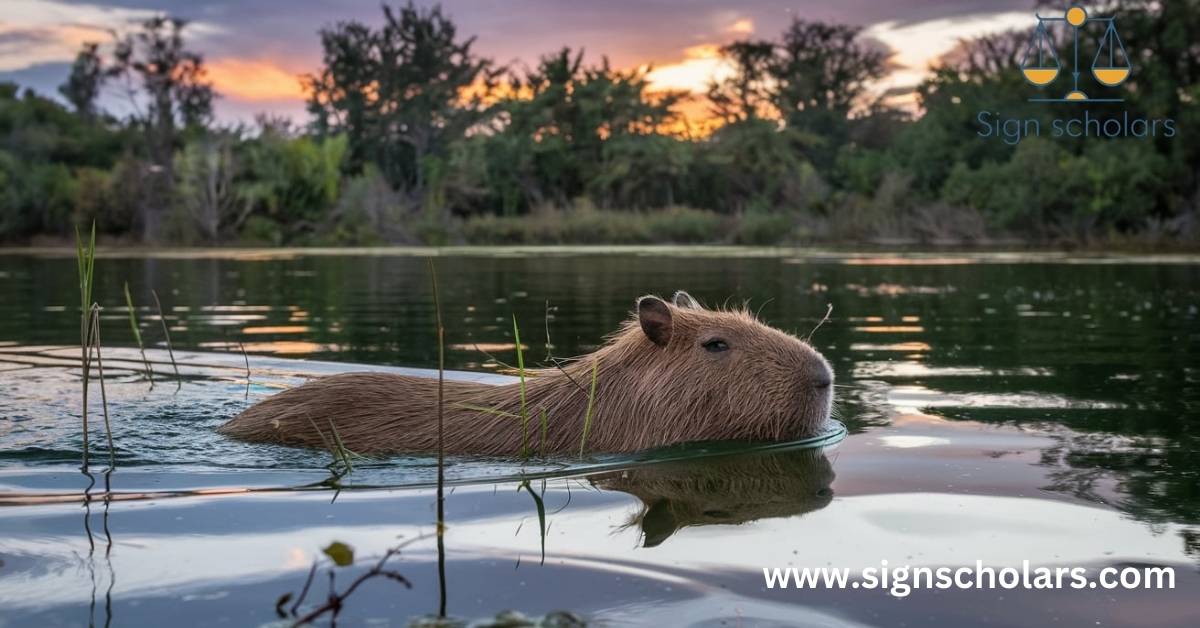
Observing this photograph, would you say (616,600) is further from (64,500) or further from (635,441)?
(64,500)

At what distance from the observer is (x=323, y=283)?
21359mm

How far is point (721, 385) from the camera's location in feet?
18.4

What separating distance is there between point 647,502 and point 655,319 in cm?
124

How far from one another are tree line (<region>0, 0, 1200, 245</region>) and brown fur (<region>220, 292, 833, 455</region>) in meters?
34.3

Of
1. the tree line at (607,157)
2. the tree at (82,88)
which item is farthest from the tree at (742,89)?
the tree at (82,88)

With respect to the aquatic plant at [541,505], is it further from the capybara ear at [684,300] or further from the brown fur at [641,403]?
the capybara ear at [684,300]

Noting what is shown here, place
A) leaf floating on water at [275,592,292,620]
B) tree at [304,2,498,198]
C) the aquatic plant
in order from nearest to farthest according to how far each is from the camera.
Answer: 1. leaf floating on water at [275,592,292,620]
2. the aquatic plant
3. tree at [304,2,498,198]

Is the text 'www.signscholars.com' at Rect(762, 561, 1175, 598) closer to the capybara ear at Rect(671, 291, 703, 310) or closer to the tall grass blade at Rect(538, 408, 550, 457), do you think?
the tall grass blade at Rect(538, 408, 550, 457)

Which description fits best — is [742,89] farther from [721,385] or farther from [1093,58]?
[721,385]

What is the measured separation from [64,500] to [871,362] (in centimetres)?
652

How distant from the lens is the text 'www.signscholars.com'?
3527mm

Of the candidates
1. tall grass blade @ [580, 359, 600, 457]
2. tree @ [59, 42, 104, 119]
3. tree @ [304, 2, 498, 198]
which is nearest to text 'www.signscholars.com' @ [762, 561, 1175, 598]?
tall grass blade @ [580, 359, 600, 457]

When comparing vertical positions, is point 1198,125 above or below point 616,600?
above

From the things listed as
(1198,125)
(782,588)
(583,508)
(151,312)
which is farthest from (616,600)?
(1198,125)
